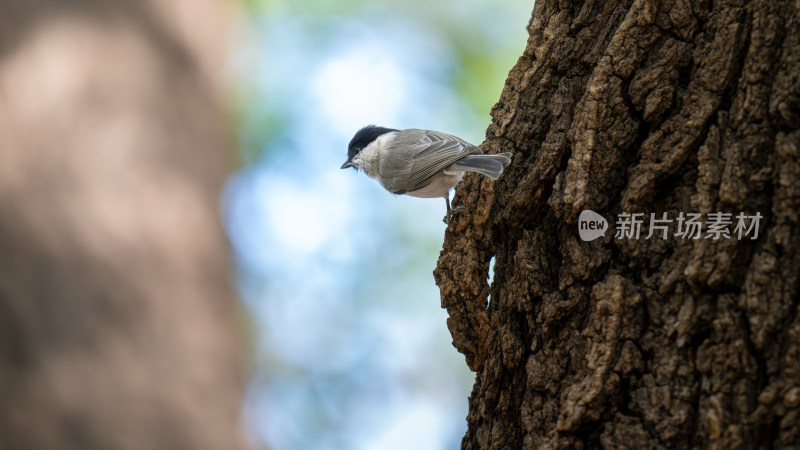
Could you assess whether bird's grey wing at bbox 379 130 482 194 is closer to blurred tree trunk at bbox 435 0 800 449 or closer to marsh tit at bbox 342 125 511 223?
marsh tit at bbox 342 125 511 223

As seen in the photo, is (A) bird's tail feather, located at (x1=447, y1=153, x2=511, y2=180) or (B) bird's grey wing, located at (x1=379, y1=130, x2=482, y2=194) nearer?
(A) bird's tail feather, located at (x1=447, y1=153, x2=511, y2=180)

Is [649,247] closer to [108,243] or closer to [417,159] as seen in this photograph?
[417,159]

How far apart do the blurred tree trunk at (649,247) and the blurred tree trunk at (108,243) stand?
225cm

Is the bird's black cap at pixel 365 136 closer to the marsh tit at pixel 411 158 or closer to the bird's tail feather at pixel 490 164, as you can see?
the marsh tit at pixel 411 158

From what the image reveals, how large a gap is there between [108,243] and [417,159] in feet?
6.32

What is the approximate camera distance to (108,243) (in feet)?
12.8

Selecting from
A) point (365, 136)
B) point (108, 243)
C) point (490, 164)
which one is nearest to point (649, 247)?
point (490, 164)

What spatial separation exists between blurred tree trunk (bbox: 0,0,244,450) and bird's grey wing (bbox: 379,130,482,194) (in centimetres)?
132

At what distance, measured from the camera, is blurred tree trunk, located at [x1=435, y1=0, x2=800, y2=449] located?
1736 millimetres

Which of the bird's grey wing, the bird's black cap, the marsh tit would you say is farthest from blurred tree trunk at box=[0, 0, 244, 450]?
the bird's grey wing

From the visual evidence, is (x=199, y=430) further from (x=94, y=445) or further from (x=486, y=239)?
(x=486, y=239)

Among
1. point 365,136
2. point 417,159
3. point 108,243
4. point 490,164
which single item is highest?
point 365,136

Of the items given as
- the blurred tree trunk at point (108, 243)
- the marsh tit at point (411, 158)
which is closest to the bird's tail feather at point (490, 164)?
the marsh tit at point (411, 158)

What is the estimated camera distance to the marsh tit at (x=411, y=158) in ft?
11.8
